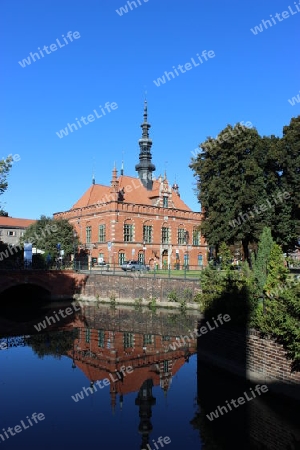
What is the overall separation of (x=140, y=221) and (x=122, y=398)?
41023 mm

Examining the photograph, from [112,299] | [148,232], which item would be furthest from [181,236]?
[112,299]

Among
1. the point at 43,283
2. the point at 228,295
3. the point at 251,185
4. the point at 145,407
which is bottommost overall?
the point at 145,407

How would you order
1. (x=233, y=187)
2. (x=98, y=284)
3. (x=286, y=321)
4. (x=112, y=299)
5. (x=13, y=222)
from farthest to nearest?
1. (x=13, y=222)
2. (x=98, y=284)
3. (x=112, y=299)
4. (x=233, y=187)
5. (x=286, y=321)

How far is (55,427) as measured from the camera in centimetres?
1035

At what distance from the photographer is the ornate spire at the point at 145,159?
60.3 metres

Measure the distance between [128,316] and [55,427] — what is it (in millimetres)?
18363

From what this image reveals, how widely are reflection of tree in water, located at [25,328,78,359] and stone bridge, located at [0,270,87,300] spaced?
12.2 meters

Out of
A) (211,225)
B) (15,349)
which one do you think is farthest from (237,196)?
(15,349)

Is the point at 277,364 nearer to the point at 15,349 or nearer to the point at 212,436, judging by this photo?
the point at 212,436

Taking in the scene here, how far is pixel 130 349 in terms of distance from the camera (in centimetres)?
1884

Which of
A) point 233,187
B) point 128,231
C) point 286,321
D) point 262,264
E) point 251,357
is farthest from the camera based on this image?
point 128,231

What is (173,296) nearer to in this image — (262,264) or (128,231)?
(262,264)

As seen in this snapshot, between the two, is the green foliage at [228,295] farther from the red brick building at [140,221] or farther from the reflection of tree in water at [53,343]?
the red brick building at [140,221]

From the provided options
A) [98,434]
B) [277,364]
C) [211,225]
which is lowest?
[98,434]
